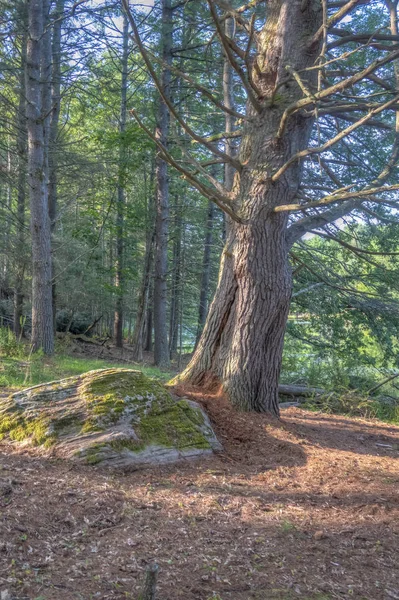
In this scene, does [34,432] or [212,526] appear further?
[34,432]

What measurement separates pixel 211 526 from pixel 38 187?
8.18 m

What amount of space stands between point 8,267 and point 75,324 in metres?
4.16

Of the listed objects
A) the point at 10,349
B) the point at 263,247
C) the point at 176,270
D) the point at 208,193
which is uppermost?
the point at 176,270

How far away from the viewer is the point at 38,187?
9.33 meters

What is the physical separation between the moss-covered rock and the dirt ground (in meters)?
0.16

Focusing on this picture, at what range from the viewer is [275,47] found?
5.07 metres

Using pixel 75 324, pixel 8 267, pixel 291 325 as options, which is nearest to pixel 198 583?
pixel 291 325

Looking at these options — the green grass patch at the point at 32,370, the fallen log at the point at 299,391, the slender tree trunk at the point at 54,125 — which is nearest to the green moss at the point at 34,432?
the green grass patch at the point at 32,370

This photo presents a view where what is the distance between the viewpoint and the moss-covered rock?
148 inches

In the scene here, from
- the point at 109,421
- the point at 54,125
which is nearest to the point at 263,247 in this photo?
the point at 109,421

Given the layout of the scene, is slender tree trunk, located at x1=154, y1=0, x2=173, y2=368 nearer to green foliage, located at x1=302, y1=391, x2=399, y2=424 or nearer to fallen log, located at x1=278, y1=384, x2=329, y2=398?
fallen log, located at x1=278, y1=384, x2=329, y2=398

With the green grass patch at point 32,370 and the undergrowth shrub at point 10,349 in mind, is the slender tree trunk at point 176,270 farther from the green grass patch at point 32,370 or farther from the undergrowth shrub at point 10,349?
the undergrowth shrub at point 10,349

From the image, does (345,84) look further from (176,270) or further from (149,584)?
(176,270)

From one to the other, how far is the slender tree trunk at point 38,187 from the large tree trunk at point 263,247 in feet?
18.0
